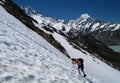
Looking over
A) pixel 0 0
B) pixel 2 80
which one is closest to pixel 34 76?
pixel 2 80

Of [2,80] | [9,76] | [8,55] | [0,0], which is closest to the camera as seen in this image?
[2,80]

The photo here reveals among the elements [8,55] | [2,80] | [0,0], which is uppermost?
[0,0]

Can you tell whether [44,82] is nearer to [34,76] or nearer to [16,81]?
[34,76]

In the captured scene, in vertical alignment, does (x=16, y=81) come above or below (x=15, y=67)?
below

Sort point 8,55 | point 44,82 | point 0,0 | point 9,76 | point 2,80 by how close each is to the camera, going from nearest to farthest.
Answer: point 2,80 → point 9,76 → point 44,82 → point 8,55 → point 0,0

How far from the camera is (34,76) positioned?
33.3ft

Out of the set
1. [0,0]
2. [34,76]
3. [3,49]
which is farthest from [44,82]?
[0,0]

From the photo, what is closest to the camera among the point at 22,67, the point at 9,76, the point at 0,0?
the point at 9,76

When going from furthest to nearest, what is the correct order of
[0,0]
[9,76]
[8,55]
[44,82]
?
[0,0]
[8,55]
[44,82]
[9,76]

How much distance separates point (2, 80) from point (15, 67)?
2.04m

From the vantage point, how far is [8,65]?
10.1 meters

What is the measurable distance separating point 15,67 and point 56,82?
2.08 m

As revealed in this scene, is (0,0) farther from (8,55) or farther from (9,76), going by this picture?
(9,76)

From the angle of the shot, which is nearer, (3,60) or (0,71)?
(0,71)
